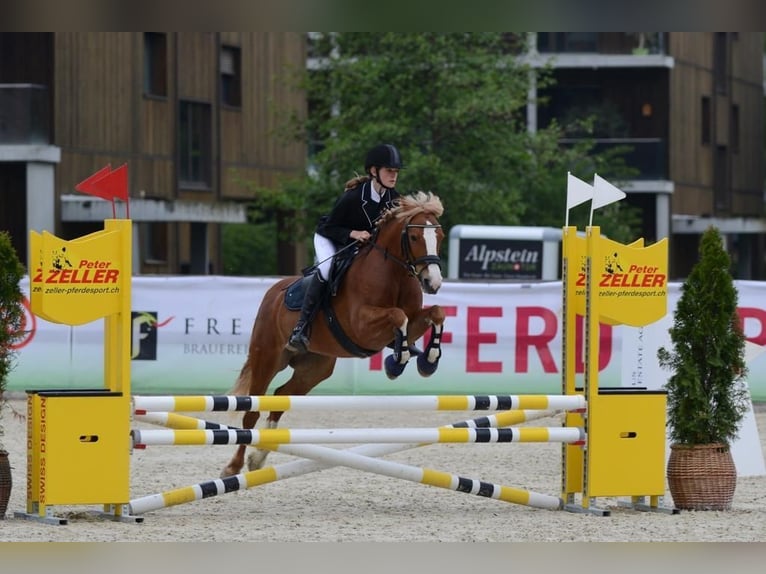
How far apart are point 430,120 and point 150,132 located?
5700 mm

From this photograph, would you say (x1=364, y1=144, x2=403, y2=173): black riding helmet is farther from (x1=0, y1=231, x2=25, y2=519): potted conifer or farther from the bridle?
(x1=0, y1=231, x2=25, y2=519): potted conifer

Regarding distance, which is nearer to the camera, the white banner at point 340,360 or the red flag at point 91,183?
the red flag at point 91,183

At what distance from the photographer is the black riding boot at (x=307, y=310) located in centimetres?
810

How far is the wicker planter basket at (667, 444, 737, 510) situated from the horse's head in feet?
6.21

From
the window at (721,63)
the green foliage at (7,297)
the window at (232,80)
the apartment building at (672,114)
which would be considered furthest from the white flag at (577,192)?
the window at (721,63)

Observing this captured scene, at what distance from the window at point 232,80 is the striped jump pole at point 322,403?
2336 centimetres

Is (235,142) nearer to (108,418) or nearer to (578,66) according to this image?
(578,66)

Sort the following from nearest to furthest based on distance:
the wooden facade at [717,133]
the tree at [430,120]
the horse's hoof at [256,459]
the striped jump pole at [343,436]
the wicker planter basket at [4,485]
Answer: the striped jump pole at [343,436] → the wicker planter basket at [4,485] → the horse's hoof at [256,459] → the tree at [430,120] → the wooden facade at [717,133]

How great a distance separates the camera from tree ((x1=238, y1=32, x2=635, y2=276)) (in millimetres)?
24359

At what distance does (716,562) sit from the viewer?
5.37 metres

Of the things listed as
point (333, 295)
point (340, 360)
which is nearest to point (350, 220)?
point (333, 295)

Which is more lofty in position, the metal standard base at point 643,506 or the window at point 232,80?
the window at point 232,80

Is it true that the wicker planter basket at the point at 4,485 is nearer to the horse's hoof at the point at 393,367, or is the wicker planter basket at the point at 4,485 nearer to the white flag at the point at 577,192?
the horse's hoof at the point at 393,367
